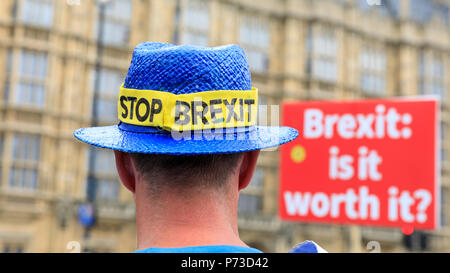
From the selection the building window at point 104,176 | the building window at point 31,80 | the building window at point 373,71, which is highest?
the building window at point 373,71

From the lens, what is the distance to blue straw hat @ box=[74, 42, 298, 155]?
5.31 ft

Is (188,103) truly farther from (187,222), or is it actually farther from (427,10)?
(427,10)

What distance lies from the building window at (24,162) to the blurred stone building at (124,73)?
0.09ft

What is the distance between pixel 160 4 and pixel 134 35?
4.48 ft

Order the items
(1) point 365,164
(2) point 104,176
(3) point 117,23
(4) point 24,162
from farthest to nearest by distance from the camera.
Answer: (3) point 117,23
(2) point 104,176
(4) point 24,162
(1) point 365,164

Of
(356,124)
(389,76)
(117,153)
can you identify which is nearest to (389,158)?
(356,124)

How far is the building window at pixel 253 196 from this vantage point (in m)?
21.1

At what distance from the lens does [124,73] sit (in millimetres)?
19641

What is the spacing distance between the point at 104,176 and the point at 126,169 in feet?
56.1

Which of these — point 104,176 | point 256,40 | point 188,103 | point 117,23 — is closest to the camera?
point 188,103

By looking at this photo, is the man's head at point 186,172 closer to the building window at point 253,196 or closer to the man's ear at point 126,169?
the man's ear at point 126,169

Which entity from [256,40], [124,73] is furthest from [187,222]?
[256,40]

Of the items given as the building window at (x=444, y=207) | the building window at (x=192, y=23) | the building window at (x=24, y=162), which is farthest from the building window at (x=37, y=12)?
the building window at (x=444, y=207)
